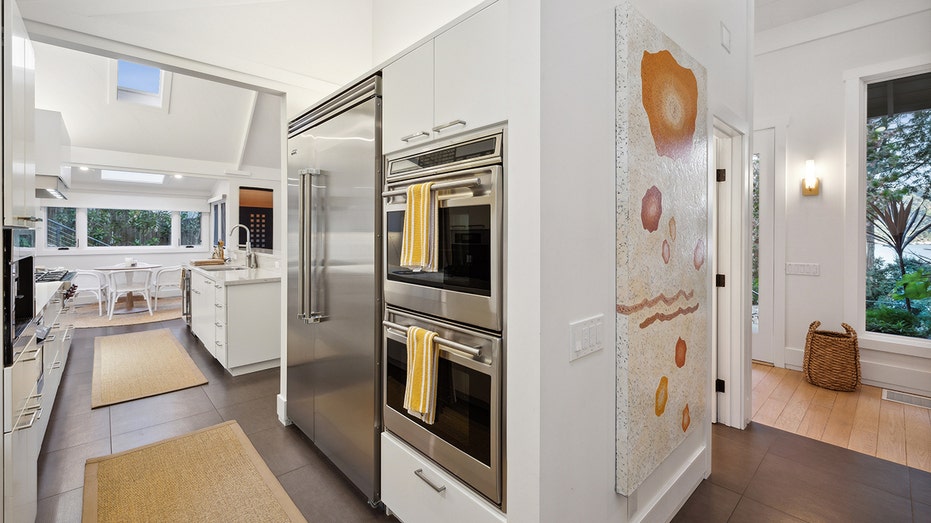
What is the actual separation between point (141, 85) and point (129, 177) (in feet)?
11.6

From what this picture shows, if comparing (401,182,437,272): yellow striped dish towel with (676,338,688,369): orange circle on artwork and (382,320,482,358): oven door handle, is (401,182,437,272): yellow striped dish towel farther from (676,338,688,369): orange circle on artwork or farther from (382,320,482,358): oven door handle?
(676,338,688,369): orange circle on artwork

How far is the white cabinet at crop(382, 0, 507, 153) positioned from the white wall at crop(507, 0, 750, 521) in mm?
108

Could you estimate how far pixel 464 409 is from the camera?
1.55 meters

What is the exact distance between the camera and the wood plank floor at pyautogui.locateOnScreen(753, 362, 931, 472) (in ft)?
8.49

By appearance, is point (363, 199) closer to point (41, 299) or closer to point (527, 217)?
point (527, 217)

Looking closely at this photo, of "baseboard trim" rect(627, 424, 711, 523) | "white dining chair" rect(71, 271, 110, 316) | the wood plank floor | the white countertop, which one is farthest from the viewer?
"white dining chair" rect(71, 271, 110, 316)

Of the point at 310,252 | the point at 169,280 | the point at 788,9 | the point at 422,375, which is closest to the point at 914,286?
the point at 788,9

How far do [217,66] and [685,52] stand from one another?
2671mm

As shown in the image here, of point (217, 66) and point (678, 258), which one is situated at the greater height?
point (217, 66)

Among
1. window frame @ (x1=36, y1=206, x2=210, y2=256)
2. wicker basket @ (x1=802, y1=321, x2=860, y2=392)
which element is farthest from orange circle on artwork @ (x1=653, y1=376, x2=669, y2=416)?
window frame @ (x1=36, y1=206, x2=210, y2=256)

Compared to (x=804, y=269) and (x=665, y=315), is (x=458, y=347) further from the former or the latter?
(x=804, y=269)

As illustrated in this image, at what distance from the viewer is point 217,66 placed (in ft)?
8.33

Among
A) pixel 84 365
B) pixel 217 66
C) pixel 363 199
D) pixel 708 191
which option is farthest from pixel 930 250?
pixel 84 365

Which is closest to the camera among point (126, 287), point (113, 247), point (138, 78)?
point (138, 78)
